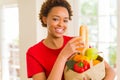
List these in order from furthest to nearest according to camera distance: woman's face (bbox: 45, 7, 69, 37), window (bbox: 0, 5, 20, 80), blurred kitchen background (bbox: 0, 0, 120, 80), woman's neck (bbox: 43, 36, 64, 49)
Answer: window (bbox: 0, 5, 20, 80)
blurred kitchen background (bbox: 0, 0, 120, 80)
woman's neck (bbox: 43, 36, 64, 49)
woman's face (bbox: 45, 7, 69, 37)

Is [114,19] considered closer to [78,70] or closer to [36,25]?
[36,25]

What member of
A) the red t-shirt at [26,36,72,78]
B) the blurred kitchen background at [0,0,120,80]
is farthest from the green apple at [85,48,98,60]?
the blurred kitchen background at [0,0,120,80]

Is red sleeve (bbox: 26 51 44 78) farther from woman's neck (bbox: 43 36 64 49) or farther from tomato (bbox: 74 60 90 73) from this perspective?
tomato (bbox: 74 60 90 73)

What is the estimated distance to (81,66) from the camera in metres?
0.93

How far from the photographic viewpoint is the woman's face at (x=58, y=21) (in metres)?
1.07

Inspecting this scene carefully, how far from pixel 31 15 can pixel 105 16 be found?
2.87 ft

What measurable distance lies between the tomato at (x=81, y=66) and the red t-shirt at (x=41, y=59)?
22 centimetres

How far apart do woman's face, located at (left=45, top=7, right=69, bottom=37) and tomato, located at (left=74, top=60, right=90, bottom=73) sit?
0.20 m

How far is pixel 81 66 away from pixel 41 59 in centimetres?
29

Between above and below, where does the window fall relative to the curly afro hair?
below

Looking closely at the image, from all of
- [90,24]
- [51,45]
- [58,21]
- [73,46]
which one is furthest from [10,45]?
[73,46]

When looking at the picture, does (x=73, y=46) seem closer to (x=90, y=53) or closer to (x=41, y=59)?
(x=90, y=53)

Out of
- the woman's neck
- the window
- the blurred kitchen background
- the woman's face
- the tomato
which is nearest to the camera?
the tomato

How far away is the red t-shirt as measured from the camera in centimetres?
114
